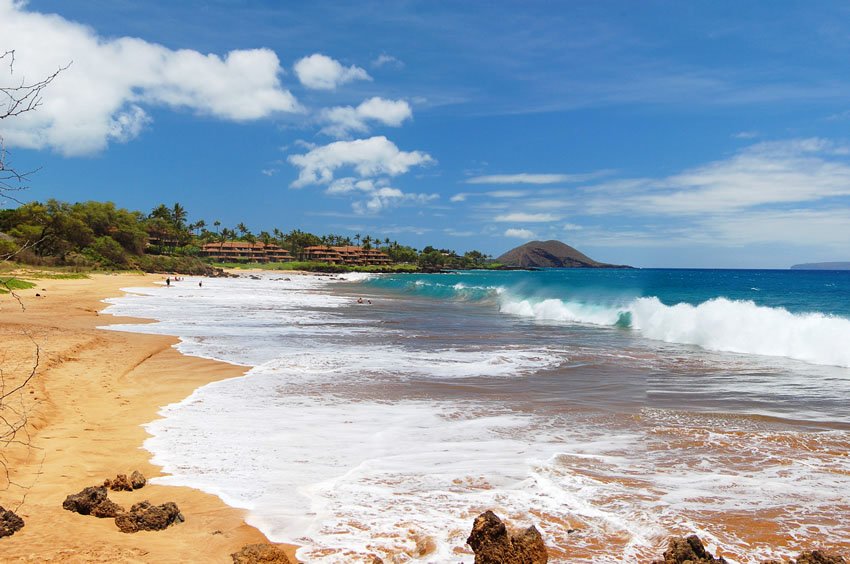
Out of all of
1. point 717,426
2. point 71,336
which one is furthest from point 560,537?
point 71,336

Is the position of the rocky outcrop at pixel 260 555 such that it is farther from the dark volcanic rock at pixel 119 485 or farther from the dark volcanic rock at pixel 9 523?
the dark volcanic rock at pixel 119 485

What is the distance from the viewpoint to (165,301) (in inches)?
1492

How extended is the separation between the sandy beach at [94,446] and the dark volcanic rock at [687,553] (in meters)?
3.44

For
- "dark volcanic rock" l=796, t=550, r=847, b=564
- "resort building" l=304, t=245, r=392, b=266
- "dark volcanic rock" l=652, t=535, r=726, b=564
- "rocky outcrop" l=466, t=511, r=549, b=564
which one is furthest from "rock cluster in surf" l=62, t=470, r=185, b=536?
"resort building" l=304, t=245, r=392, b=266

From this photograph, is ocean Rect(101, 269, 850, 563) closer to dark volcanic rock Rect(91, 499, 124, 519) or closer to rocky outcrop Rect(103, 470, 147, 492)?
rocky outcrop Rect(103, 470, 147, 492)

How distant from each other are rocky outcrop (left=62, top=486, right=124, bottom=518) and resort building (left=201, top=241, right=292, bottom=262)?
158 meters

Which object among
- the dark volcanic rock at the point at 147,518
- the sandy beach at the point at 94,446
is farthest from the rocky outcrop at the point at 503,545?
the dark volcanic rock at the point at 147,518

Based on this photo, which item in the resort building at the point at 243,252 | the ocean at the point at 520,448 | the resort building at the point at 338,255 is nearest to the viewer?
the ocean at the point at 520,448

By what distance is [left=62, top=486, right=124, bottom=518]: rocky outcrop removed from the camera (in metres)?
5.61

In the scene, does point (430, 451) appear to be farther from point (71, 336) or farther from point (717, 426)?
point (71, 336)

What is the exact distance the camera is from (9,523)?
501 centimetres

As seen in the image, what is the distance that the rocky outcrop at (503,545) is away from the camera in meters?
4.71

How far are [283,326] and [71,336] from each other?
1021 cm

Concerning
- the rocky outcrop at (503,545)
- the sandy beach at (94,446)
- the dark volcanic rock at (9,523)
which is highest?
the rocky outcrop at (503,545)
